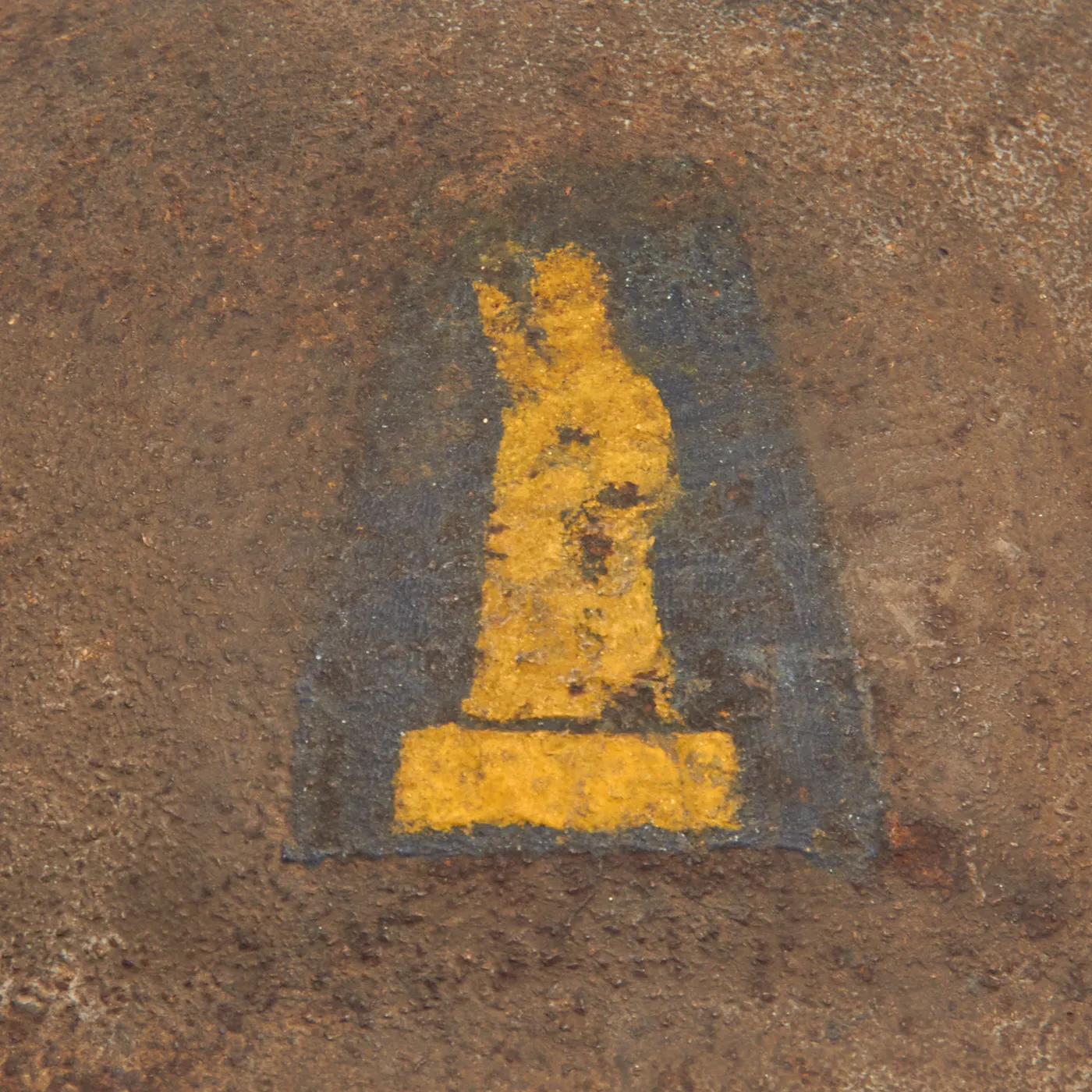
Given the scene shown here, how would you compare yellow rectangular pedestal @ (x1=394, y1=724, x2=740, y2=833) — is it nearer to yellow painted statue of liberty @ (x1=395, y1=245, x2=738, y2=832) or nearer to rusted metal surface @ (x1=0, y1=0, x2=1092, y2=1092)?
yellow painted statue of liberty @ (x1=395, y1=245, x2=738, y2=832)

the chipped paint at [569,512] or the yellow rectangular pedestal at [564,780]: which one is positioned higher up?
the chipped paint at [569,512]

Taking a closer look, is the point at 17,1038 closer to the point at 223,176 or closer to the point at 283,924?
the point at 283,924

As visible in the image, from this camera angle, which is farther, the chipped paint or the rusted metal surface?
the chipped paint

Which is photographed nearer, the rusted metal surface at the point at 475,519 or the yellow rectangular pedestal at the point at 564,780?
the rusted metal surface at the point at 475,519

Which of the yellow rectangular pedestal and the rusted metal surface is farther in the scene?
the yellow rectangular pedestal

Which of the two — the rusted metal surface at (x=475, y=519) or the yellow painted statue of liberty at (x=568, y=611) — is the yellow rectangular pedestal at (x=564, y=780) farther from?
the rusted metal surface at (x=475, y=519)

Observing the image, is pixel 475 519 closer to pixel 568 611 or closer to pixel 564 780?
pixel 568 611

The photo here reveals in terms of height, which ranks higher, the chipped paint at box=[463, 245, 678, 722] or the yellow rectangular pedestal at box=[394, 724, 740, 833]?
the chipped paint at box=[463, 245, 678, 722]

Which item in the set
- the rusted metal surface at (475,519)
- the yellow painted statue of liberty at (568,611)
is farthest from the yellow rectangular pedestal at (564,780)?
the rusted metal surface at (475,519)

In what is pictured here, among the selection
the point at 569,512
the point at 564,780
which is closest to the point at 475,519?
the point at 569,512

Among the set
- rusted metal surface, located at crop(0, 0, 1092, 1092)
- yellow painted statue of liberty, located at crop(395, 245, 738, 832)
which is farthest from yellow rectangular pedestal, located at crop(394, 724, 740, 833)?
rusted metal surface, located at crop(0, 0, 1092, 1092)

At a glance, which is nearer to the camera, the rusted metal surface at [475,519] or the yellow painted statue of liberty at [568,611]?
the rusted metal surface at [475,519]
